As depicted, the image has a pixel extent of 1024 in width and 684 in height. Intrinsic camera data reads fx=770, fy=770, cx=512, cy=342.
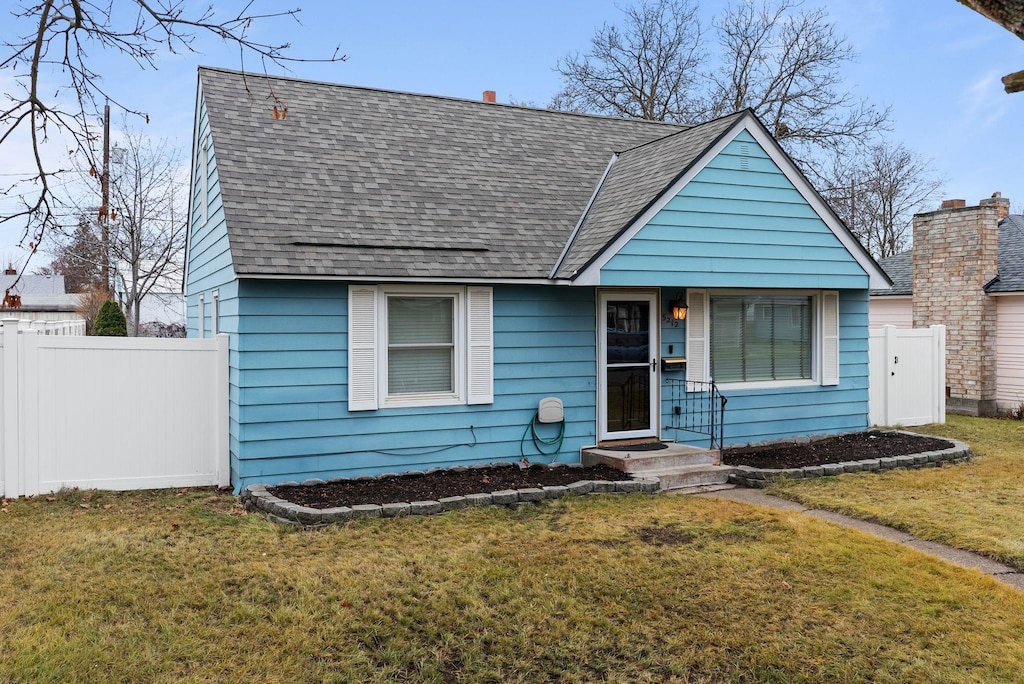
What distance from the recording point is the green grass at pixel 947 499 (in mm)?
6844

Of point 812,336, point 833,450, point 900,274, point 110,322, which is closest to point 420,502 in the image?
point 833,450

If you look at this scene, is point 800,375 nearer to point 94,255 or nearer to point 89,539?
point 89,539

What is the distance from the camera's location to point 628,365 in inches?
407

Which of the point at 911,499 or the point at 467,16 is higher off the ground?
the point at 467,16

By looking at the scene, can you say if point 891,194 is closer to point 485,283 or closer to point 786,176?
point 786,176

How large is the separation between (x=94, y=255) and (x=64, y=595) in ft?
80.6

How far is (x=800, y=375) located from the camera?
38.0 ft

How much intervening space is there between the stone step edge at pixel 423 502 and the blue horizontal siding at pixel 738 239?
2457 mm

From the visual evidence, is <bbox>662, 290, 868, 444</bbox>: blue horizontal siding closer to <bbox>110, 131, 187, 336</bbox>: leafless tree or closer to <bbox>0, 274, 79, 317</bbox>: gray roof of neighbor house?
<bbox>110, 131, 187, 336</bbox>: leafless tree

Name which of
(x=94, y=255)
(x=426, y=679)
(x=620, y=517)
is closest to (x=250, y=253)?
(x=620, y=517)

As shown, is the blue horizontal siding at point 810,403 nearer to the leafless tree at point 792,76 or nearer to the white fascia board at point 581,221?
the white fascia board at point 581,221

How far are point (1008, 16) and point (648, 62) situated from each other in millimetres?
26301

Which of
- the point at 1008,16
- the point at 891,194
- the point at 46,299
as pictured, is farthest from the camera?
the point at 46,299

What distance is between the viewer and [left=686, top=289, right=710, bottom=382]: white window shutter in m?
10.6
